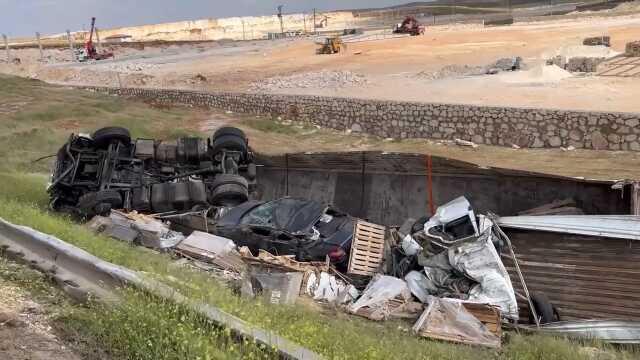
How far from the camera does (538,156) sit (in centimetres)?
2158

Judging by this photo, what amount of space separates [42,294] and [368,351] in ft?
9.43

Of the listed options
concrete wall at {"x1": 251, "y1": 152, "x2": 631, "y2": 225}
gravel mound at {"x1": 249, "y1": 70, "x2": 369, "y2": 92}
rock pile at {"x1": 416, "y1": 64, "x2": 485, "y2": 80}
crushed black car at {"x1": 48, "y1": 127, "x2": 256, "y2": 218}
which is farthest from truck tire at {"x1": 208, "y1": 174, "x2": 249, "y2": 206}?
rock pile at {"x1": 416, "y1": 64, "x2": 485, "y2": 80}

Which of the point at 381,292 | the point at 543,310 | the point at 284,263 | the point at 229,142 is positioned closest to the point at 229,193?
the point at 229,142

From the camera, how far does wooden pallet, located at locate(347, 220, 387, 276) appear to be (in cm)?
1060

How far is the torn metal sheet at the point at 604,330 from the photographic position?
27.6ft

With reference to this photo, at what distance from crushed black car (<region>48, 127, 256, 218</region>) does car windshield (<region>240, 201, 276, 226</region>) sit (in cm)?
102

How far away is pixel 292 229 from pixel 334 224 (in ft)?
2.55

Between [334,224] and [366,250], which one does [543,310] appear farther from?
[334,224]

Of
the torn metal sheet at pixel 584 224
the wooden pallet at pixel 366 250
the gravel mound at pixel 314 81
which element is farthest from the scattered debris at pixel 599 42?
the wooden pallet at pixel 366 250

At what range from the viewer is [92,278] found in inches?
223

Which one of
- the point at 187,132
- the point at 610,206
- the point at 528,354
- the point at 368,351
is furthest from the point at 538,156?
the point at 368,351

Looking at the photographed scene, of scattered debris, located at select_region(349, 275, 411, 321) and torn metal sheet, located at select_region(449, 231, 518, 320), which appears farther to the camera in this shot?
torn metal sheet, located at select_region(449, 231, 518, 320)

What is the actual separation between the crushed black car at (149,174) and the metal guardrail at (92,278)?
233 inches

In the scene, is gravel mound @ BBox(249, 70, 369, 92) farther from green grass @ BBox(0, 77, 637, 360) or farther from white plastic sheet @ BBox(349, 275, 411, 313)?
white plastic sheet @ BBox(349, 275, 411, 313)
